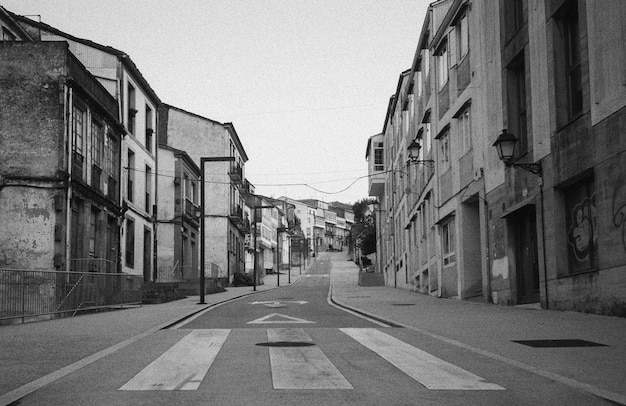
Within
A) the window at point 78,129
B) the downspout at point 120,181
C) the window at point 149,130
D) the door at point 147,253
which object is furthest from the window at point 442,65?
the door at point 147,253

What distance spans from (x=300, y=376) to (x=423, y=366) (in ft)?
4.93

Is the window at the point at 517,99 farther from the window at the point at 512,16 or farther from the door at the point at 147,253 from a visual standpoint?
the door at the point at 147,253

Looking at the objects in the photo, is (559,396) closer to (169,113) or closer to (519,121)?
(519,121)

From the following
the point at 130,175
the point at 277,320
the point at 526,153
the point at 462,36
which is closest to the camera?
the point at 277,320

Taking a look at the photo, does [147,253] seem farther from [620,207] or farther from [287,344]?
[620,207]

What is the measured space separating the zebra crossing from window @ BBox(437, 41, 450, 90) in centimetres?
1723

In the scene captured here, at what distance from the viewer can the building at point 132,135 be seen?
30.8 m

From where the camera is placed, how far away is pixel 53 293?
679 inches

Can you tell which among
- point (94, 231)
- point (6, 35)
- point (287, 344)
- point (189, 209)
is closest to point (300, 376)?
point (287, 344)

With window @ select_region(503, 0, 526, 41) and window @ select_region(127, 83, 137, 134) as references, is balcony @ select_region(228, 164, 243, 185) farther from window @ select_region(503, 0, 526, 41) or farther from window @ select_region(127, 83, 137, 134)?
window @ select_region(503, 0, 526, 41)

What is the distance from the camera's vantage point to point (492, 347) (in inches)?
372

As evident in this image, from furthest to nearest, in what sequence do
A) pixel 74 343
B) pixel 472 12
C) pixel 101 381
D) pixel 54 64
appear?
pixel 54 64, pixel 472 12, pixel 74 343, pixel 101 381

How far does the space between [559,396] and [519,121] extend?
13.4m


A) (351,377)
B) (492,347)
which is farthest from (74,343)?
(492,347)
